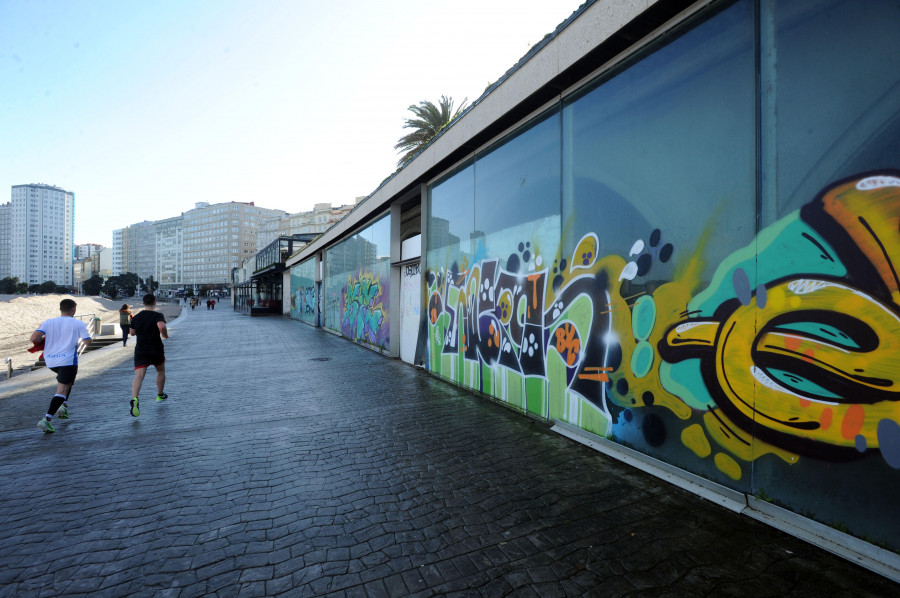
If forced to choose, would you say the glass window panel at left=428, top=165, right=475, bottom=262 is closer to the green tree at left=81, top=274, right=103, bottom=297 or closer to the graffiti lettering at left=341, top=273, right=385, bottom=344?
the graffiti lettering at left=341, top=273, right=385, bottom=344

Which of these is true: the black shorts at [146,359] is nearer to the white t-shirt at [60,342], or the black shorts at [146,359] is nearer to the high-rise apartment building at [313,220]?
the white t-shirt at [60,342]

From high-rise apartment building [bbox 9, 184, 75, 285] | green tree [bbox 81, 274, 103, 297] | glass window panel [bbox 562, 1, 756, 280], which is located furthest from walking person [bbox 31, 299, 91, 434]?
high-rise apartment building [bbox 9, 184, 75, 285]

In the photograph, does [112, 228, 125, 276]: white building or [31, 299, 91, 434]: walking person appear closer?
[31, 299, 91, 434]: walking person

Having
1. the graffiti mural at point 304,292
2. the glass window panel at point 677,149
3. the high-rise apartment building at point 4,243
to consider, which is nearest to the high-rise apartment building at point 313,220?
the graffiti mural at point 304,292

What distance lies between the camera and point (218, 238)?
457 feet

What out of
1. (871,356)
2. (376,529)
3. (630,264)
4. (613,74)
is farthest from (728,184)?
(376,529)

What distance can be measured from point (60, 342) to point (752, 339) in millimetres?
7810

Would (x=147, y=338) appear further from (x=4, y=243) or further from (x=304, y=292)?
(x=4, y=243)

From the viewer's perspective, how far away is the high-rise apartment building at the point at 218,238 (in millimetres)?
137375

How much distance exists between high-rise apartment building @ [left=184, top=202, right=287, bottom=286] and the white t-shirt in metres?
143

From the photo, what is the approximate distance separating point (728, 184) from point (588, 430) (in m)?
2.91

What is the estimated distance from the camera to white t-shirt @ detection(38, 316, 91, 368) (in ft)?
17.9

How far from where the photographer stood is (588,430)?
4.83 m

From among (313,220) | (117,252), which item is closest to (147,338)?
(313,220)
